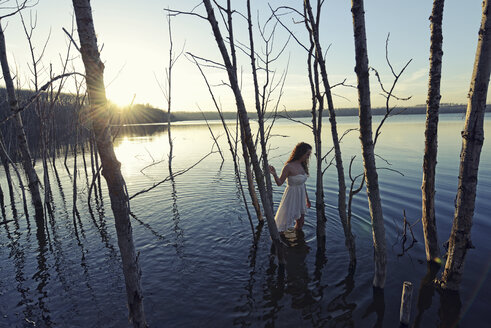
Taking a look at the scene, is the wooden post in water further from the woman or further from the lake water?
the woman

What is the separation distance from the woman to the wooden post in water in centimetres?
341

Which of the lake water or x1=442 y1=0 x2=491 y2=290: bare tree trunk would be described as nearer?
x1=442 y1=0 x2=491 y2=290: bare tree trunk

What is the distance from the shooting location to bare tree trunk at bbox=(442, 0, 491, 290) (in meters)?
3.67

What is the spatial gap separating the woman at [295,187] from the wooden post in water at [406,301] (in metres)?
3.41

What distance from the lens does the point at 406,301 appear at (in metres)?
3.67

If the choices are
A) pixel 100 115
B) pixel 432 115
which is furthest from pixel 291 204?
pixel 100 115

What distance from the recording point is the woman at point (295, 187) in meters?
6.66

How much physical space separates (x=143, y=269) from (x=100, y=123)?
462 centimetres

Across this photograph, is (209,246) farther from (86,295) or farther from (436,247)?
(436,247)

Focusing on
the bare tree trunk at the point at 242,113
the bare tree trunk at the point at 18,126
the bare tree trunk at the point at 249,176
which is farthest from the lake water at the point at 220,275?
the bare tree trunk at the point at 18,126

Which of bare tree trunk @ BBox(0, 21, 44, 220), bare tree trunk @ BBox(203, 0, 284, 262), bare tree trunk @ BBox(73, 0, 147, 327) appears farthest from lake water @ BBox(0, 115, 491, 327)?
bare tree trunk @ BBox(73, 0, 147, 327)

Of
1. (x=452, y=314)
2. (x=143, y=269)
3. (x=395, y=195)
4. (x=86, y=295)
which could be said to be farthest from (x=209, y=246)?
(x=395, y=195)

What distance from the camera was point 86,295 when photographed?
5.07 meters

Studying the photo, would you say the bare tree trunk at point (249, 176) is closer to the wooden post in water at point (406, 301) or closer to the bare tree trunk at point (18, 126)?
the wooden post in water at point (406, 301)
